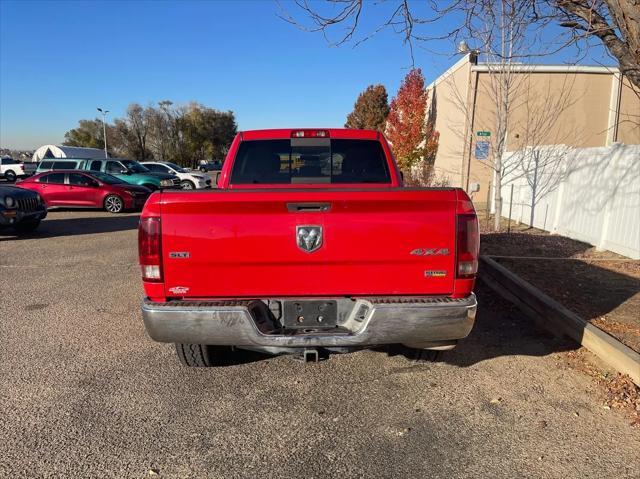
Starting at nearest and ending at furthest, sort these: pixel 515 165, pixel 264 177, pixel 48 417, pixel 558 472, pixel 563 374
A: 1. pixel 558 472
2. pixel 48 417
3. pixel 563 374
4. pixel 264 177
5. pixel 515 165

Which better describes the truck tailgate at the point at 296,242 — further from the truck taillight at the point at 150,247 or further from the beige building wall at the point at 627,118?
the beige building wall at the point at 627,118

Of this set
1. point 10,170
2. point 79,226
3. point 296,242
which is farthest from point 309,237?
point 10,170

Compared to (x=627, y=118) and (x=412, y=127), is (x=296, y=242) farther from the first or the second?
(x=412, y=127)

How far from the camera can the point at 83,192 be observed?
1655 cm

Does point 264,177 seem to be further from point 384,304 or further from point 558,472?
point 558,472

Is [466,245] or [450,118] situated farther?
[450,118]

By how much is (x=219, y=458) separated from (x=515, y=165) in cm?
1265

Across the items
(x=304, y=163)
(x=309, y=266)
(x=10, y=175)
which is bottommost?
(x=10, y=175)

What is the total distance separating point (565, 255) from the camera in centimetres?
838

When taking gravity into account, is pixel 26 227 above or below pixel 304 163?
below

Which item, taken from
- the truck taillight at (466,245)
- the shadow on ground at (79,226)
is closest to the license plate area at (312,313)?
the truck taillight at (466,245)

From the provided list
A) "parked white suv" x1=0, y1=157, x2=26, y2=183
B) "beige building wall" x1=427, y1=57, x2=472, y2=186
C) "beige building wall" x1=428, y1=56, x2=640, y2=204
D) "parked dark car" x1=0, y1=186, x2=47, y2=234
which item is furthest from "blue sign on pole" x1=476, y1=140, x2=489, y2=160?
"parked white suv" x1=0, y1=157, x2=26, y2=183

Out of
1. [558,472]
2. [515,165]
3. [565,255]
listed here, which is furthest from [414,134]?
[558,472]

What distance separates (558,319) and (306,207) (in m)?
3.28
